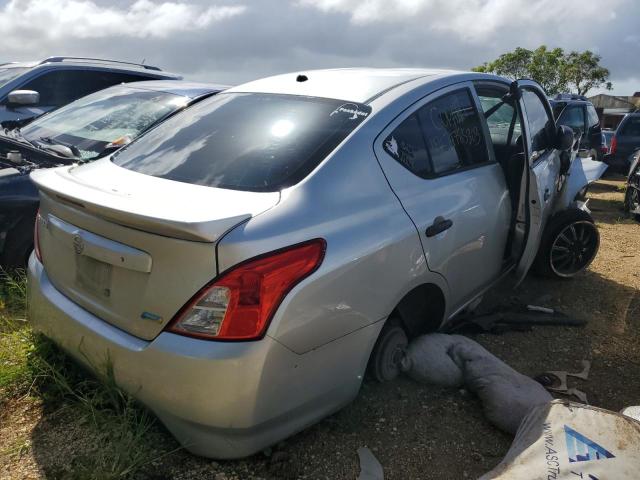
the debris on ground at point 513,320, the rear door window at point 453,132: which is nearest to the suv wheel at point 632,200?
the debris on ground at point 513,320

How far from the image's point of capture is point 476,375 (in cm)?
298

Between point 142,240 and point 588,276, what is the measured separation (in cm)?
438

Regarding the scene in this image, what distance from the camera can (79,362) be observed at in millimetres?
2523

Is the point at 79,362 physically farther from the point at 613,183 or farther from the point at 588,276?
the point at 613,183

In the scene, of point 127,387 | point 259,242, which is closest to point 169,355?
point 127,387

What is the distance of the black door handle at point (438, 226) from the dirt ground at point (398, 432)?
2.82 ft

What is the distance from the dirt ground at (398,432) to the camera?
7.94 feet

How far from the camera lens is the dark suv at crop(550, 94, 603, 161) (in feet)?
40.1

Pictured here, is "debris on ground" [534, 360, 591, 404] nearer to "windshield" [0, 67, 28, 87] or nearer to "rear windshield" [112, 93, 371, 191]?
"rear windshield" [112, 93, 371, 191]

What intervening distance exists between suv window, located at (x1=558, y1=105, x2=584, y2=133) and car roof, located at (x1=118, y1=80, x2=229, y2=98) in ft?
30.2

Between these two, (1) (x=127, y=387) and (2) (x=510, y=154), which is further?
(2) (x=510, y=154)

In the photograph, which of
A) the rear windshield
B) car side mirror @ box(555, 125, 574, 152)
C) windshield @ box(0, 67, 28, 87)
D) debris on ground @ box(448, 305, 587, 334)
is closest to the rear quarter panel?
the rear windshield

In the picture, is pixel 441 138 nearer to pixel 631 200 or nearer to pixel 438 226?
pixel 438 226

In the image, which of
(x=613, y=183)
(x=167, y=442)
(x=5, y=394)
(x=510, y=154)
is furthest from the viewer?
(x=613, y=183)
